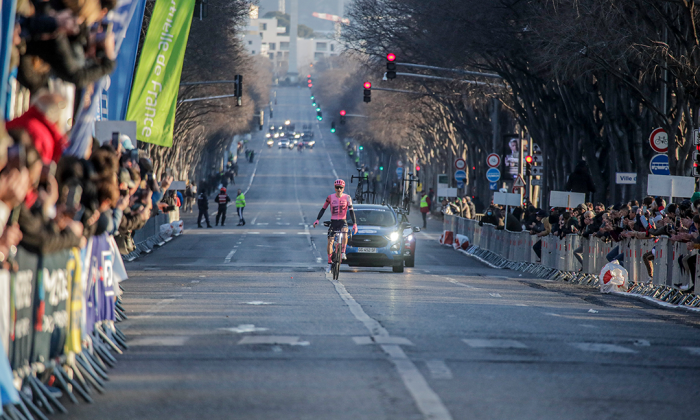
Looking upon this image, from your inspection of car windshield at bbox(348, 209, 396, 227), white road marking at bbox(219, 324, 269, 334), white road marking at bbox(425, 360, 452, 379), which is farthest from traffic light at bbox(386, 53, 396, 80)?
white road marking at bbox(425, 360, 452, 379)

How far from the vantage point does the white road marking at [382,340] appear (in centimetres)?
1140

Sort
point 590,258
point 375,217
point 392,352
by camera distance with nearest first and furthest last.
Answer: point 392,352 < point 590,258 < point 375,217

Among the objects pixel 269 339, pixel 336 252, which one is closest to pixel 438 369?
pixel 269 339

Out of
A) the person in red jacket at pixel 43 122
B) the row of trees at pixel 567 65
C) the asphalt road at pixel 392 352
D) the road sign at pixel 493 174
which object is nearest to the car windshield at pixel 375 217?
the asphalt road at pixel 392 352

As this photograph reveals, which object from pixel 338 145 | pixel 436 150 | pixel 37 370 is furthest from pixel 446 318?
pixel 338 145

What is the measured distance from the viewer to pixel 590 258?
24.5m

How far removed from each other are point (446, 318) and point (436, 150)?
76.5 metres

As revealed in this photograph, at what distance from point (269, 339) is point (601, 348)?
10.6 feet

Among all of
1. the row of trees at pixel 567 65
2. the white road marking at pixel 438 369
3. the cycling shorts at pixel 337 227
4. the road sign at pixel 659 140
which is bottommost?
the white road marking at pixel 438 369

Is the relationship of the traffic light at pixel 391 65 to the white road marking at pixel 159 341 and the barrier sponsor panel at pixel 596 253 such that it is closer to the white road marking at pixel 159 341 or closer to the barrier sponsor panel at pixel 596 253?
the barrier sponsor panel at pixel 596 253

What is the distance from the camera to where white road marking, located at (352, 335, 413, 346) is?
1140 centimetres

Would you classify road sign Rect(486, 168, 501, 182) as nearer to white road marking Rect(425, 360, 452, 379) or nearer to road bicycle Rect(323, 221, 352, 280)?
road bicycle Rect(323, 221, 352, 280)

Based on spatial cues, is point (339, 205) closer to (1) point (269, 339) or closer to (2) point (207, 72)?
(1) point (269, 339)

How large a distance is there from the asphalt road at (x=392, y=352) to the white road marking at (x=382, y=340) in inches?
0.7
